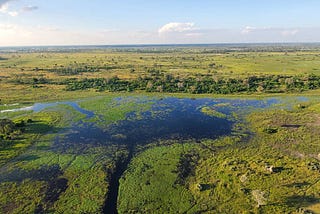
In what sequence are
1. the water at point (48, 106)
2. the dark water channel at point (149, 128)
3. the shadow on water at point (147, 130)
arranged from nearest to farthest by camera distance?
the shadow on water at point (147, 130), the dark water channel at point (149, 128), the water at point (48, 106)

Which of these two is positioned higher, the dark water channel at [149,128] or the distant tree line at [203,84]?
the distant tree line at [203,84]

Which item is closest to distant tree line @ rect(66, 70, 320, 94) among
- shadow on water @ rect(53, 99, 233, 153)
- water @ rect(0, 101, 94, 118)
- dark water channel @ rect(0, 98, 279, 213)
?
dark water channel @ rect(0, 98, 279, 213)

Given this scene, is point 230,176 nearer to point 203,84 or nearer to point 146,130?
point 146,130

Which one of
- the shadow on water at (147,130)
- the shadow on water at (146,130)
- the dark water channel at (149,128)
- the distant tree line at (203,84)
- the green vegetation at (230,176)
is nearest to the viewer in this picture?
the green vegetation at (230,176)

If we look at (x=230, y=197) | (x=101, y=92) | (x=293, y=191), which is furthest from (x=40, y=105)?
(x=293, y=191)

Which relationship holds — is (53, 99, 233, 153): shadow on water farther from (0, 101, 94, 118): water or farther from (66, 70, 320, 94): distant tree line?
(66, 70, 320, 94): distant tree line

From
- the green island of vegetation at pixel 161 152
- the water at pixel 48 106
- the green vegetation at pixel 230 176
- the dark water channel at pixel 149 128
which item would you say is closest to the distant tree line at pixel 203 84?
the green island of vegetation at pixel 161 152

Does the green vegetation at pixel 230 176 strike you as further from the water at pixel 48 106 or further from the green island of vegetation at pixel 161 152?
the water at pixel 48 106

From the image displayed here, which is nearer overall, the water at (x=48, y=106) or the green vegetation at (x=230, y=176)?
the green vegetation at (x=230, y=176)
